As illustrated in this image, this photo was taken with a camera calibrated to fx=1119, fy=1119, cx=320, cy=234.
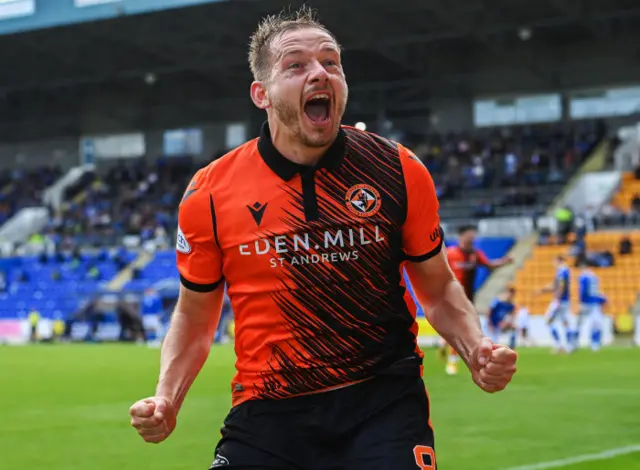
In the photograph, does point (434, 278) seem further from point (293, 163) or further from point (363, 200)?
point (293, 163)

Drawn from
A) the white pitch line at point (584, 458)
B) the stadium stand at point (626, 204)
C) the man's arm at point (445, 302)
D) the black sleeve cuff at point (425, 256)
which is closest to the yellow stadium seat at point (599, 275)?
the stadium stand at point (626, 204)

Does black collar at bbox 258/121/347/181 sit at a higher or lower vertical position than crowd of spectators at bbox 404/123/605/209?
lower

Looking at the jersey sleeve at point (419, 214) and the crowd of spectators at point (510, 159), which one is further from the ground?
the crowd of spectators at point (510, 159)

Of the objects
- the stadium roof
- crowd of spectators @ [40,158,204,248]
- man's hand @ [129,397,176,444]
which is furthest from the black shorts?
crowd of spectators @ [40,158,204,248]

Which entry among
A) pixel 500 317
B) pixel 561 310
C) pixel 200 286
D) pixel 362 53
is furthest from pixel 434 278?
pixel 362 53

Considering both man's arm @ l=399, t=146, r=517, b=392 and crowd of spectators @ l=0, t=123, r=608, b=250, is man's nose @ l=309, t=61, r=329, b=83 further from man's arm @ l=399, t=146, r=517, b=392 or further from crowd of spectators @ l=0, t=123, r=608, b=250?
crowd of spectators @ l=0, t=123, r=608, b=250

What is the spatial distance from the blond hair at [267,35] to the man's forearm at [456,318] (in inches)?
41.8

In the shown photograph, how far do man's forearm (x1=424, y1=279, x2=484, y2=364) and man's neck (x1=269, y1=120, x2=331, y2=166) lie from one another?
72 centimetres

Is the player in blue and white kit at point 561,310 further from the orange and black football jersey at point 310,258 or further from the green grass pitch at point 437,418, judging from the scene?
the orange and black football jersey at point 310,258

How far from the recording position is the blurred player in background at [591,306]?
26016 mm

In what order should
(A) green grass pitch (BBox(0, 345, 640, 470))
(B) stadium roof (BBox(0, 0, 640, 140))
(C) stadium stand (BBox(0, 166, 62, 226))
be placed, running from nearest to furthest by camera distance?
(A) green grass pitch (BBox(0, 345, 640, 470)) → (B) stadium roof (BBox(0, 0, 640, 140)) → (C) stadium stand (BBox(0, 166, 62, 226))

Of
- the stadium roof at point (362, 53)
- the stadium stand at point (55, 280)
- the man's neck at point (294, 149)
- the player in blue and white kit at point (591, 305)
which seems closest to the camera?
the man's neck at point (294, 149)

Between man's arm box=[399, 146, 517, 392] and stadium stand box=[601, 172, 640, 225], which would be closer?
man's arm box=[399, 146, 517, 392]

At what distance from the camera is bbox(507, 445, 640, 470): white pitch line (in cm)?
836
